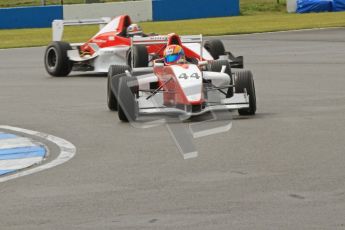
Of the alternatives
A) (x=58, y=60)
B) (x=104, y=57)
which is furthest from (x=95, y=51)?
(x=58, y=60)

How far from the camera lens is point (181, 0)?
45.4 m

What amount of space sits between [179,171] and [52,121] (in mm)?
4580

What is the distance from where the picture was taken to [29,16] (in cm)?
4322

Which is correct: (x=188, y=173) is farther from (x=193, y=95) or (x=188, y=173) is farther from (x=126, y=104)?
(x=126, y=104)

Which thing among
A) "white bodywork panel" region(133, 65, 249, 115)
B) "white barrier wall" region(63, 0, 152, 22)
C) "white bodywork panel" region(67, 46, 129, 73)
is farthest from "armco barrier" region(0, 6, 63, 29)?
"white bodywork panel" region(133, 65, 249, 115)

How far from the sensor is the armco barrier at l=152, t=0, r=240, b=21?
A: 4525 cm

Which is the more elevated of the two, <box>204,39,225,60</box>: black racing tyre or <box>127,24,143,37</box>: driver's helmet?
<box>127,24,143,37</box>: driver's helmet

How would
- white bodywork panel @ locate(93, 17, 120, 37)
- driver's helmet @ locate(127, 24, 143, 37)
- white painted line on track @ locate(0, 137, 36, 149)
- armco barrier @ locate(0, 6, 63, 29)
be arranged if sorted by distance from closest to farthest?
white painted line on track @ locate(0, 137, 36, 149) → driver's helmet @ locate(127, 24, 143, 37) → white bodywork panel @ locate(93, 17, 120, 37) → armco barrier @ locate(0, 6, 63, 29)

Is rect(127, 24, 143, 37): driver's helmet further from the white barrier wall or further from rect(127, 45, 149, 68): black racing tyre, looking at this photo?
the white barrier wall

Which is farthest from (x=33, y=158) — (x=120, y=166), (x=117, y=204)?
(x=117, y=204)

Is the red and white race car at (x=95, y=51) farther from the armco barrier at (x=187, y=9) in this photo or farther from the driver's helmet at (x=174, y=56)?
the armco barrier at (x=187, y=9)

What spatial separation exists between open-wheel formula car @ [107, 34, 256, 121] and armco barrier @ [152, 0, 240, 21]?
30751mm

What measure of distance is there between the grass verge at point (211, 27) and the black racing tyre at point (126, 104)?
791 inches

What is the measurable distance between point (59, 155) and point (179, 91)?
2873 millimetres
